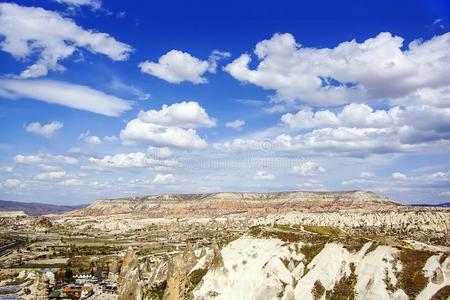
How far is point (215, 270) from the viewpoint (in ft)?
263

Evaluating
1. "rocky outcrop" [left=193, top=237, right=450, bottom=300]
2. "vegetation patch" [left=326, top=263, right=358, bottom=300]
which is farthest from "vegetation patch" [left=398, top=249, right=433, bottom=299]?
"vegetation patch" [left=326, top=263, right=358, bottom=300]

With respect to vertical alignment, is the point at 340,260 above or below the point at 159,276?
above

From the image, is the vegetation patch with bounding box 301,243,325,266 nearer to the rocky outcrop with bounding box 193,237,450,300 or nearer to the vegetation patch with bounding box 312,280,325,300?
the rocky outcrop with bounding box 193,237,450,300

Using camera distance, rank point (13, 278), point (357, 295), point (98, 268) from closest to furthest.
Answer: point (357, 295) → point (13, 278) → point (98, 268)

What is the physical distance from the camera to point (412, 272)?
216 feet

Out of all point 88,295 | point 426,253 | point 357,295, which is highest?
point 426,253

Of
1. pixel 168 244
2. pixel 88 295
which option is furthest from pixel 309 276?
pixel 168 244

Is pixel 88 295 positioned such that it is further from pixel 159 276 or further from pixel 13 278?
pixel 13 278

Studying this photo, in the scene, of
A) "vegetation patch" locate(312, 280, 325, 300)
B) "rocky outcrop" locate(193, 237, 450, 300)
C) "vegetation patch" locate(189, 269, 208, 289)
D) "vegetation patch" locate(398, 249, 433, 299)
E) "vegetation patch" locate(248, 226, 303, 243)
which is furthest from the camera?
"vegetation patch" locate(248, 226, 303, 243)

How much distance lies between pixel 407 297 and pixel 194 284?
121ft

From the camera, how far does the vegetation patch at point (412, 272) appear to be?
62.5 meters

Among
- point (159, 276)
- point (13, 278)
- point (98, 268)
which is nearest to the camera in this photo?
point (159, 276)

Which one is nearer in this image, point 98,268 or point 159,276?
point 159,276

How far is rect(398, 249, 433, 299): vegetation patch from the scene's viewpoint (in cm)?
6247
